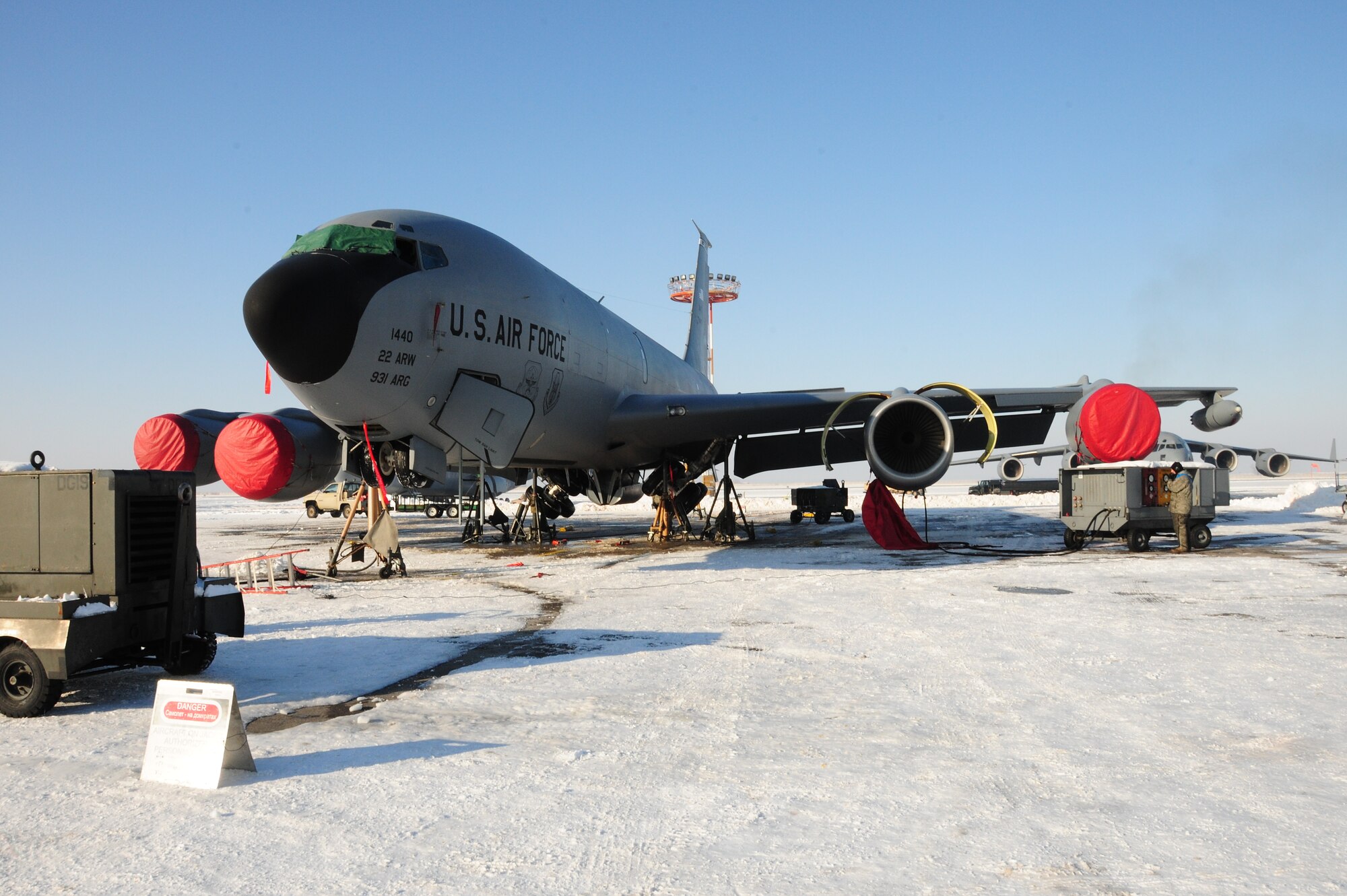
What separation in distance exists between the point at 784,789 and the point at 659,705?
1579 millimetres

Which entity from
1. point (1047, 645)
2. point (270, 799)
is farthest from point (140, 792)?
point (1047, 645)

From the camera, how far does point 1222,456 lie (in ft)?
107

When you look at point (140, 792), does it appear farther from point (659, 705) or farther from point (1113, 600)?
point (1113, 600)

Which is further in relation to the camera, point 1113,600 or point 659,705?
point 1113,600

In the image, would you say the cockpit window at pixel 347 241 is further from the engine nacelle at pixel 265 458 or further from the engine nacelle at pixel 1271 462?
the engine nacelle at pixel 1271 462

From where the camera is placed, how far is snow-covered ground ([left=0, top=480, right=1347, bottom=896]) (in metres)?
3.05

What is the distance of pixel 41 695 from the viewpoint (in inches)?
200

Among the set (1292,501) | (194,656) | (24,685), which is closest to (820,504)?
(1292,501)

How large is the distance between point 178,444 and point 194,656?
38.3 ft

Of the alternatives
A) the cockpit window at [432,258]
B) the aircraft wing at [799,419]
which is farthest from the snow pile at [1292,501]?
the cockpit window at [432,258]

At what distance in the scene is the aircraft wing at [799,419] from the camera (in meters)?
15.5

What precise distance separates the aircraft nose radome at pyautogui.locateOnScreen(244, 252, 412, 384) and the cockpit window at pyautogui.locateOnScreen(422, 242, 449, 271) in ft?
3.50

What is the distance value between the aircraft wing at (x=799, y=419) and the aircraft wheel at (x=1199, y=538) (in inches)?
120

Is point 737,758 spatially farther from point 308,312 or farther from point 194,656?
point 308,312
